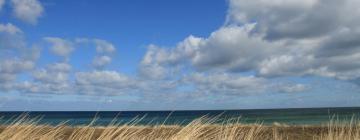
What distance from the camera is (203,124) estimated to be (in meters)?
7.59

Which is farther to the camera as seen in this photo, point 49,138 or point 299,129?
point 299,129

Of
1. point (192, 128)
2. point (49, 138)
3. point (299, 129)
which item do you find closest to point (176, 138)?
point (192, 128)

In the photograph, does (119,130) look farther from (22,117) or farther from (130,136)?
(22,117)

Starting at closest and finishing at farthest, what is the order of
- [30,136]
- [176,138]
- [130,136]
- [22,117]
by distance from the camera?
[176,138]
[130,136]
[30,136]
[22,117]

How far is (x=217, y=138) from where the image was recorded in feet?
25.8

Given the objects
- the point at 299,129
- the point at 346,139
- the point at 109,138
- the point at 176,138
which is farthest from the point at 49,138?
the point at 299,129

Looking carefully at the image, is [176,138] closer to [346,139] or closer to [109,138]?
[109,138]

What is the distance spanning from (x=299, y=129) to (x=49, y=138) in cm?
1532

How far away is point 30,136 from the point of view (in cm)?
783

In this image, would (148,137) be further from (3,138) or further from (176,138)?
(3,138)

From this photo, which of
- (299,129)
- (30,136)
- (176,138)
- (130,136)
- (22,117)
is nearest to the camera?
(176,138)

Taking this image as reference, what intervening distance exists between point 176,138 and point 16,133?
7.66 feet

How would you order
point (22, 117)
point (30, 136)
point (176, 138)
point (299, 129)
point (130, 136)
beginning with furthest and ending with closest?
point (299, 129)
point (22, 117)
point (30, 136)
point (130, 136)
point (176, 138)

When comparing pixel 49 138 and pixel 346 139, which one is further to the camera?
pixel 346 139
